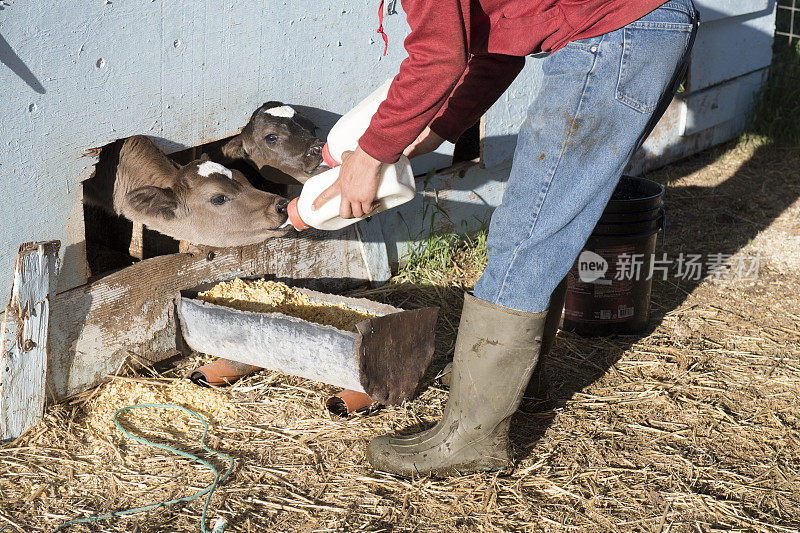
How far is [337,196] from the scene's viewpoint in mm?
2928

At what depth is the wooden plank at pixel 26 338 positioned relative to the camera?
10.5ft

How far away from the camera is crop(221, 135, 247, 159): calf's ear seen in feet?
13.6

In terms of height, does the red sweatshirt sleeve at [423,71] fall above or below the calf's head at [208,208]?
above


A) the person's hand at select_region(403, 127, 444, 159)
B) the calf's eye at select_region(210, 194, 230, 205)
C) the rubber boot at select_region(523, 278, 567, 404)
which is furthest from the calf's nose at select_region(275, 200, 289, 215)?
the rubber boot at select_region(523, 278, 567, 404)

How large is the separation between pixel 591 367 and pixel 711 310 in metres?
1.03

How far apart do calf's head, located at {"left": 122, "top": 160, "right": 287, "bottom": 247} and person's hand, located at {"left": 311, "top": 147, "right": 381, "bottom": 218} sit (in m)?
1.17

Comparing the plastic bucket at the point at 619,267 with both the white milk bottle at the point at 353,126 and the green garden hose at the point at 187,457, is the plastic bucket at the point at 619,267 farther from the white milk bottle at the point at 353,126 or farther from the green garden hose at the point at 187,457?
the green garden hose at the point at 187,457

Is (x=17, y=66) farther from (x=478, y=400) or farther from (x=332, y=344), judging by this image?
(x=478, y=400)

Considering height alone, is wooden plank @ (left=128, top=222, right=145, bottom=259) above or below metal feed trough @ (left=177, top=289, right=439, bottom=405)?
above

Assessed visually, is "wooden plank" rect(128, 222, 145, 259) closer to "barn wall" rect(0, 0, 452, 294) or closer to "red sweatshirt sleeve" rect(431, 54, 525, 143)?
"barn wall" rect(0, 0, 452, 294)

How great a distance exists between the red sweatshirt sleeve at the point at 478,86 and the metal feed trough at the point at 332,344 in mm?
778

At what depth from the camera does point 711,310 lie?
4488 millimetres

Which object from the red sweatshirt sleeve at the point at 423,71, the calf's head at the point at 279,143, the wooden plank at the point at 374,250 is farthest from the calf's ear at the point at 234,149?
the red sweatshirt sleeve at the point at 423,71

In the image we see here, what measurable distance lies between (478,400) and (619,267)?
1.43m
